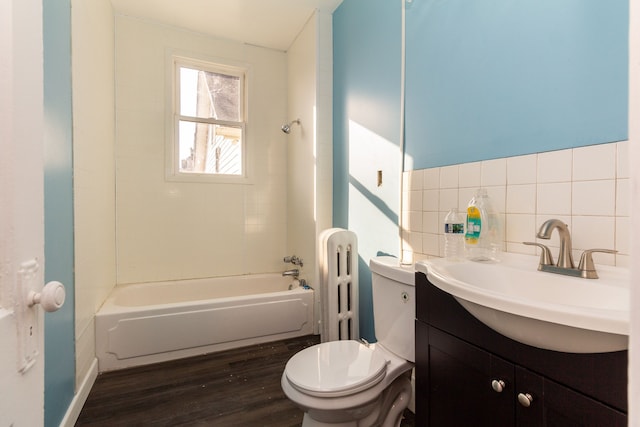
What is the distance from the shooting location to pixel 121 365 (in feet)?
6.45

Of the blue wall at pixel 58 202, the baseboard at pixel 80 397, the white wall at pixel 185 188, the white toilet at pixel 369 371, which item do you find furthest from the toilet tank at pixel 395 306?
the white wall at pixel 185 188

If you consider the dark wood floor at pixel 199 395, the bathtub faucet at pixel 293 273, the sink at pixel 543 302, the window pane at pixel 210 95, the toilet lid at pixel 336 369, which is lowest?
the dark wood floor at pixel 199 395

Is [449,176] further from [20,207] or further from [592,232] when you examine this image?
[20,207]

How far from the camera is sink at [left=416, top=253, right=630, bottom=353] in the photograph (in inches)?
21.7

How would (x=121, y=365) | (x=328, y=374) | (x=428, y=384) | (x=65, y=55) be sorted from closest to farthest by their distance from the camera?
(x=428, y=384), (x=328, y=374), (x=65, y=55), (x=121, y=365)

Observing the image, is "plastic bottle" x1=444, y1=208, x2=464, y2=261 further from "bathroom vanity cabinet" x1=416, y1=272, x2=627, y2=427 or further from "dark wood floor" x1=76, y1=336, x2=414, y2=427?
"dark wood floor" x1=76, y1=336, x2=414, y2=427

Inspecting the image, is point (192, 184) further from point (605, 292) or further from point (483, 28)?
point (605, 292)

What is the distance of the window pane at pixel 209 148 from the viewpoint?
9.11 feet

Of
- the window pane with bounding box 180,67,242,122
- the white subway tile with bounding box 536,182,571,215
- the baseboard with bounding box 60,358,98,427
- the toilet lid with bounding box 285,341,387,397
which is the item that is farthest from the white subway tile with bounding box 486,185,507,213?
the window pane with bounding box 180,67,242,122

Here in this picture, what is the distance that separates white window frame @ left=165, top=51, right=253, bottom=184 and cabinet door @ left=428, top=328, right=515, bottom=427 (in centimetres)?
236

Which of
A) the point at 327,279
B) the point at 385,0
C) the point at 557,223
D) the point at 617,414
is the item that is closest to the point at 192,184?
the point at 327,279

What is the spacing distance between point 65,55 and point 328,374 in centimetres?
175

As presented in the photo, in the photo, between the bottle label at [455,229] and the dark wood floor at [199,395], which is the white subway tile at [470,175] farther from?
the dark wood floor at [199,395]

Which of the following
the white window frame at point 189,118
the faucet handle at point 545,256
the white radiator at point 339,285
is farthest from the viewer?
the white window frame at point 189,118
